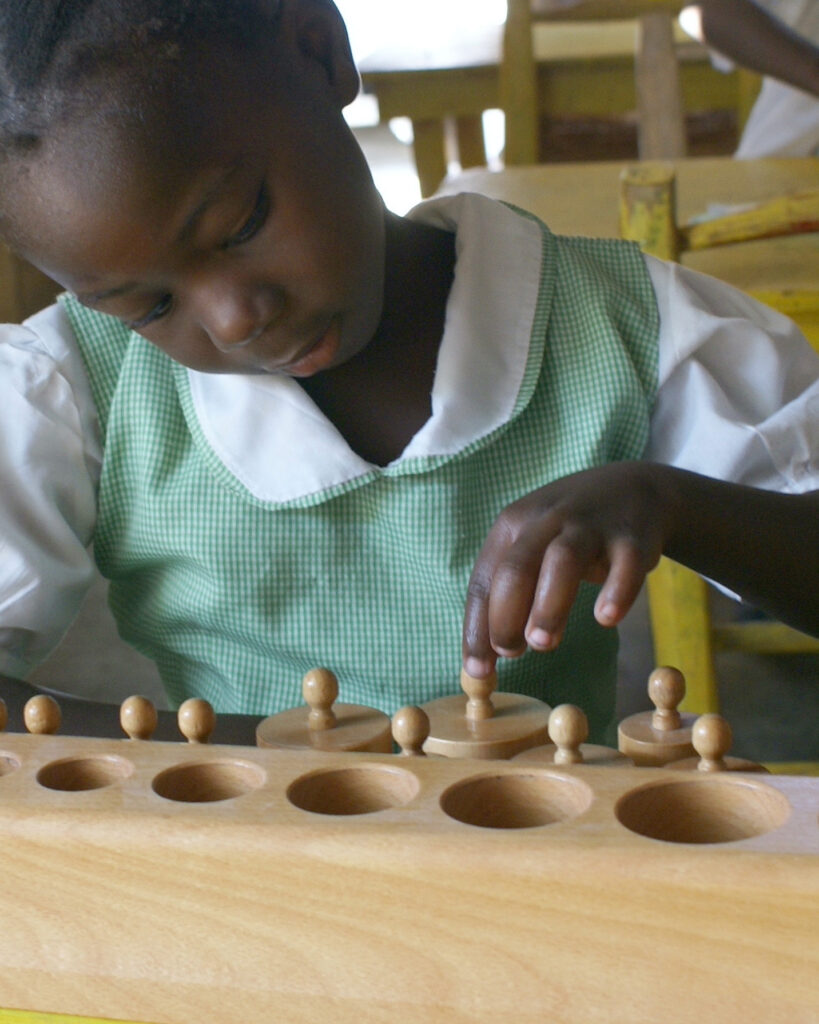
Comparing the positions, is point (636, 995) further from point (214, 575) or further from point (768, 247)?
point (768, 247)

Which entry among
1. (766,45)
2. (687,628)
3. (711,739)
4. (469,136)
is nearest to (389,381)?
(711,739)

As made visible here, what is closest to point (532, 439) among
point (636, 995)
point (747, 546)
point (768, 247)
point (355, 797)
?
point (747, 546)

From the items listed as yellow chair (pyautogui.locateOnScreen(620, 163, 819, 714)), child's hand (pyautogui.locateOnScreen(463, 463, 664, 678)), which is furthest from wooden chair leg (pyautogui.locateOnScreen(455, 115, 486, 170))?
child's hand (pyautogui.locateOnScreen(463, 463, 664, 678))

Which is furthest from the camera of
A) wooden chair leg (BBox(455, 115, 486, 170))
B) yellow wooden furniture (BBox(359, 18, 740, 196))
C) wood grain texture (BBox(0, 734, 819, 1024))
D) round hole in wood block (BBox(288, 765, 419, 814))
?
wooden chair leg (BBox(455, 115, 486, 170))

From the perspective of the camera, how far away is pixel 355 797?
1.57ft

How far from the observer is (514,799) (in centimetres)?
46

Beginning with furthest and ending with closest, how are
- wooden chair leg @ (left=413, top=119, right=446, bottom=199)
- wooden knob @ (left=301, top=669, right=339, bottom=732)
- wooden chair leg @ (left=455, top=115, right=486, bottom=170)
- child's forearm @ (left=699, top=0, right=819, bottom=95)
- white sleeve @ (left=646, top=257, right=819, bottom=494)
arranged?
1. wooden chair leg @ (left=455, top=115, right=486, bottom=170)
2. wooden chair leg @ (left=413, top=119, right=446, bottom=199)
3. child's forearm @ (left=699, top=0, right=819, bottom=95)
4. white sleeve @ (left=646, top=257, right=819, bottom=494)
5. wooden knob @ (left=301, top=669, right=339, bottom=732)

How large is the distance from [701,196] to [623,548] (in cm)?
142

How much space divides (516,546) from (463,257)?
37 centimetres

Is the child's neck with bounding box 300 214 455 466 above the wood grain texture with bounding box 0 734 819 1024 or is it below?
above

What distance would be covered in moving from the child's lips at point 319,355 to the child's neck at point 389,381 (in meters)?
0.15

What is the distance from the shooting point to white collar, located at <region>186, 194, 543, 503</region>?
2.84 ft

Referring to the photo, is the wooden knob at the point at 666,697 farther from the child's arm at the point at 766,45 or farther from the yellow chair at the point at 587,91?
the yellow chair at the point at 587,91

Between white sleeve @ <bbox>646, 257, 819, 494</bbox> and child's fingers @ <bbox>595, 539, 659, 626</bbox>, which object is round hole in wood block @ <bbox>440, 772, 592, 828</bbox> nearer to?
child's fingers @ <bbox>595, 539, 659, 626</bbox>
